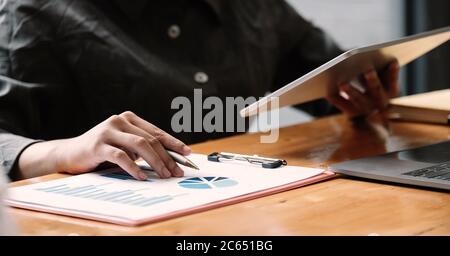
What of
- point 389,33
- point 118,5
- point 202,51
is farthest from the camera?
point 389,33

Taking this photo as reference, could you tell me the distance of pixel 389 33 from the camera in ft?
9.64

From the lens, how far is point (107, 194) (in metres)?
1.13

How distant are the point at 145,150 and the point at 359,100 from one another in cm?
65

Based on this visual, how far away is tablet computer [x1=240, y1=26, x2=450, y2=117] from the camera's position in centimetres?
138

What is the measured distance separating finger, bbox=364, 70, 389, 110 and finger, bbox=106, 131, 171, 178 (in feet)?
1.97

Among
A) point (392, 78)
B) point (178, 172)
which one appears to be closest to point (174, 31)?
point (392, 78)

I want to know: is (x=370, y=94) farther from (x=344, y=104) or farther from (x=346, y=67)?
(x=346, y=67)

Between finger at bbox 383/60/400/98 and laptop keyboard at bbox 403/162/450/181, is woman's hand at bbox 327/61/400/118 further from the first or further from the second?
laptop keyboard at bbox 403/162/450/181

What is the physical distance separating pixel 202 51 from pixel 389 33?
3.93ft

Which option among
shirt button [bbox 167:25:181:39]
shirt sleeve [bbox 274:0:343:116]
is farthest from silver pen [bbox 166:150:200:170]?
shirt sleeve [bbox 274:0:343:116]

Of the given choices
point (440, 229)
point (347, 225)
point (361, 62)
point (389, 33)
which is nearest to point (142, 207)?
point (347, 225)

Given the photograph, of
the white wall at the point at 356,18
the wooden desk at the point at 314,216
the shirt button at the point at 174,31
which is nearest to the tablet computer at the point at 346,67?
the wooden desk at the point at 314,216

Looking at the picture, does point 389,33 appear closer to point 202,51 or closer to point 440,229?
point 202,51
